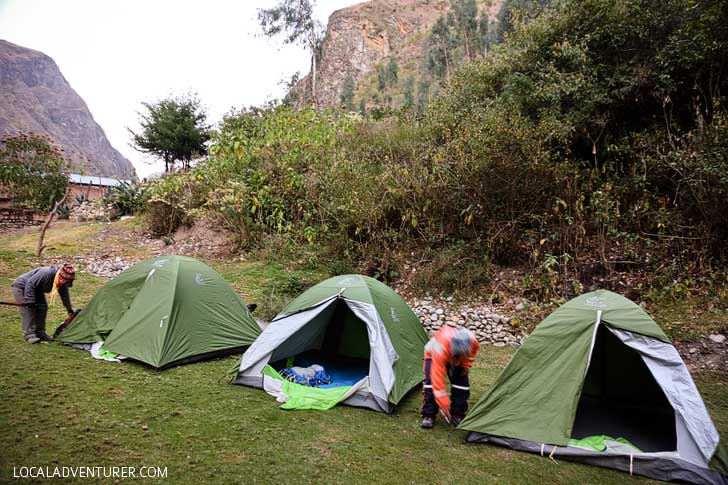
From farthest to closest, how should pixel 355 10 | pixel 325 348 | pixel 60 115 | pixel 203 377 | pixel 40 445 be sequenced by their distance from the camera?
pixel 355 10
pixel 60 115
pixel 325 348
pixel 203 377
pixel 40 445

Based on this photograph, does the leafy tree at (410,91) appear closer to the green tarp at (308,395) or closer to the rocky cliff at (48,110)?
the rocky cliff at (48,110)

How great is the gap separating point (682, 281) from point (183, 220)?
1249cm

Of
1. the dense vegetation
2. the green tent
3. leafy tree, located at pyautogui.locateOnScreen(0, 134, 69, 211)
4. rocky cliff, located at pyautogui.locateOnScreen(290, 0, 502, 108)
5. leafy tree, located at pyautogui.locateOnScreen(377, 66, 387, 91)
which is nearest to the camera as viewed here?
the green tent

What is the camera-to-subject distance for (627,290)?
7.06 m

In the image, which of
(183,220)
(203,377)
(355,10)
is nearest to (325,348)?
(203,377)

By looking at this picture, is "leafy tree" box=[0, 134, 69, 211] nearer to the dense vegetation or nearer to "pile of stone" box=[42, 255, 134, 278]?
"pile of stone" box=[42, 255, 134, 278]

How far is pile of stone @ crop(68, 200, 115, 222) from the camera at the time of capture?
51.1ft

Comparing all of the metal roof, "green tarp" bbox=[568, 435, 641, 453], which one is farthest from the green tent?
the metal roof

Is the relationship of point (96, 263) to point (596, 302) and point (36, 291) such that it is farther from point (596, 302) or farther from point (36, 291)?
point (596, 302)

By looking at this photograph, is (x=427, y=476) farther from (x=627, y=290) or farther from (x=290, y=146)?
(x=290, y=146)

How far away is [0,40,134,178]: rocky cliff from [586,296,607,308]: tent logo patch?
1634 cm

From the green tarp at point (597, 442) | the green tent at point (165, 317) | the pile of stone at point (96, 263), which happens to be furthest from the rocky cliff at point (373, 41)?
the green tarp at point (597, 442)

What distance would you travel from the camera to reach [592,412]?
4359mm

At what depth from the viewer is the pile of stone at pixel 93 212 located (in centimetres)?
1556
